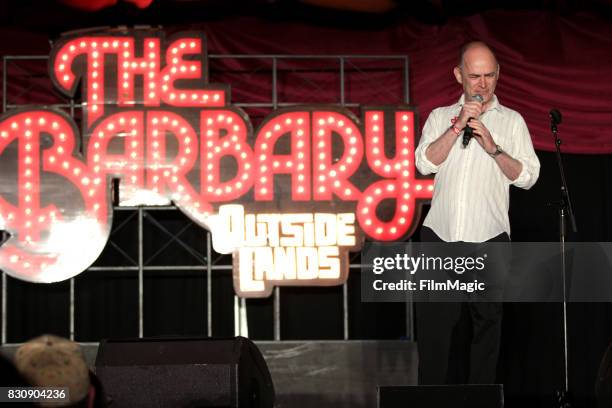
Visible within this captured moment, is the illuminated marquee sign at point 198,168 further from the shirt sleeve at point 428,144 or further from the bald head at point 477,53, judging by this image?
the bald head at point 477,53

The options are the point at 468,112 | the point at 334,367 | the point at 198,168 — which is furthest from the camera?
the point at 198,168

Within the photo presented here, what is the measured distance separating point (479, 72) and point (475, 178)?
1.41 ft

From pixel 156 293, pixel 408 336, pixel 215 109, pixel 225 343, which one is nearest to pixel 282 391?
pixel 408 336

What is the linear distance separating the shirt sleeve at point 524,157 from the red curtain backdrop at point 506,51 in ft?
5.74

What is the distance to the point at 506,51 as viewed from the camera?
5.58 meters

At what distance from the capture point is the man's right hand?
3.55 meters

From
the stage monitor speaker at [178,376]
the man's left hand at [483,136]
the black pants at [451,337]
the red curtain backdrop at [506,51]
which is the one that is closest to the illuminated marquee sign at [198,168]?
the red curtain backdrop at [506,51]

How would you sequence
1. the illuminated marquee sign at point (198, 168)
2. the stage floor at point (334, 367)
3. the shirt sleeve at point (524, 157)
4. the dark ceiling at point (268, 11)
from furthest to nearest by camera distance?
the dark ceiling at point (268, 11) < the illuminated marquee sign at point (198, 168) < the stage floor at point (334, 367) < the shirt sleeve at point (524, 157)

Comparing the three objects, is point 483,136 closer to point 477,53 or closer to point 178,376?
point 477,53

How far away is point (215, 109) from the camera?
17.7ft

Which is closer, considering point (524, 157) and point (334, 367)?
point (524, 157)

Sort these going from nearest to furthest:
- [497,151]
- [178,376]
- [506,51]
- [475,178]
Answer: [178,376], [497,151], [475,178], [506,51]

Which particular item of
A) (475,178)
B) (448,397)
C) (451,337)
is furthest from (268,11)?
(448,397)

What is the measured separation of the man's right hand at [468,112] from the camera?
11.6 ft
